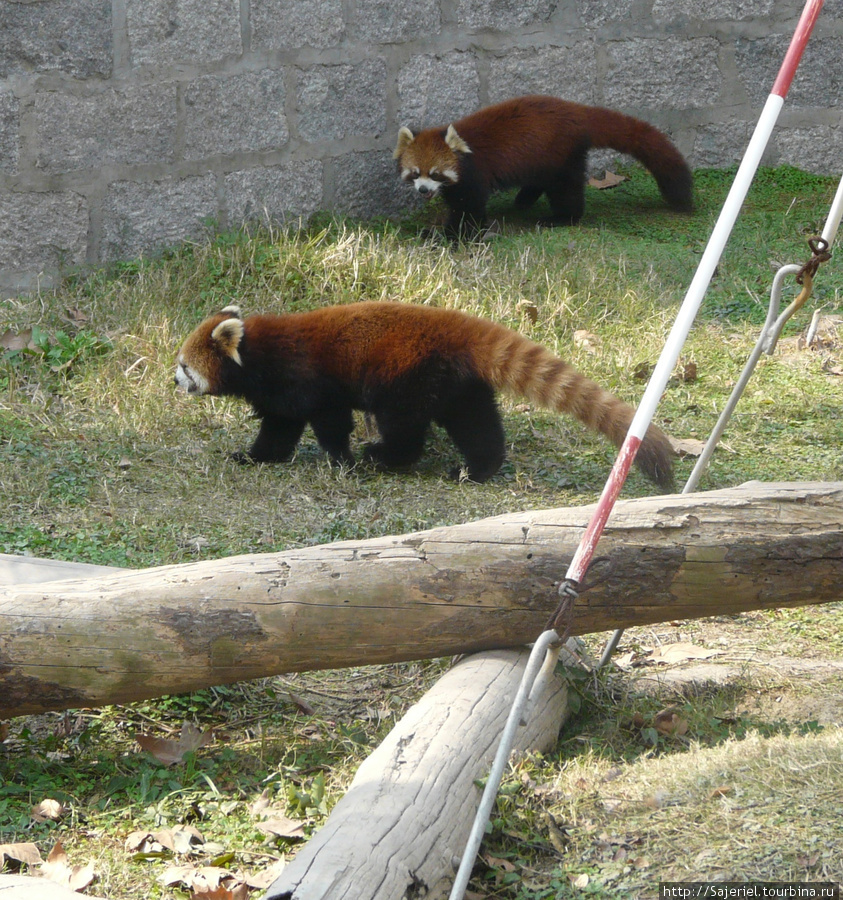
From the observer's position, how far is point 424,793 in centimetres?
247

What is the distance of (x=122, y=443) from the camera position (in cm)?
527

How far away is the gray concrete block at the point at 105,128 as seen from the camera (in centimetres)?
634

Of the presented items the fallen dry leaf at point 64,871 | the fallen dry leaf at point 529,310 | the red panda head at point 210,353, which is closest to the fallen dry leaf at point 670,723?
the fallen dry leaf at point 64,871

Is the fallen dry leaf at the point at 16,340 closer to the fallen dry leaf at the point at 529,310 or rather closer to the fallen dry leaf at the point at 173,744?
the fallen dry leaf at the point at 529,310

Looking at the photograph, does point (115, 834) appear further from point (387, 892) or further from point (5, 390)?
point (5, 390)

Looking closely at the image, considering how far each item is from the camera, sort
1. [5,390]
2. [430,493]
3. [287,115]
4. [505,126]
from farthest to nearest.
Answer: [505,126] < [287,115] < [5,390] < [430,493]

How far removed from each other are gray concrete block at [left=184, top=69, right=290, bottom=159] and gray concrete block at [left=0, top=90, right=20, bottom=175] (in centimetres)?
104

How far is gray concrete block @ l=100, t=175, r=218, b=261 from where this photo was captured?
670cm

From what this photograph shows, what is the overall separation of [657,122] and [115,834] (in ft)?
23.4

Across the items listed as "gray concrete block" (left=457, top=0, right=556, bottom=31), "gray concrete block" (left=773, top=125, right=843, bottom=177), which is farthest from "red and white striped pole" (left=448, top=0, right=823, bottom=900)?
"gray concrete block" (left=773, top=125, right=843, bottom=177)

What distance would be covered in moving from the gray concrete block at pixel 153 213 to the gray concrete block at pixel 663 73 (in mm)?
3319

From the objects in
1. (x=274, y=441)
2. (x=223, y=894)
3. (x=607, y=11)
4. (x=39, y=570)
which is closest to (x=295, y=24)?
(x=607, y=11)

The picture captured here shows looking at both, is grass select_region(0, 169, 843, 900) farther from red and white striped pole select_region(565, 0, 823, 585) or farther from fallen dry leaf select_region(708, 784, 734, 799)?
red and white striped pole select_region(565, 0, 823, 585)

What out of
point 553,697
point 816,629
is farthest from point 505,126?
point 553,697
